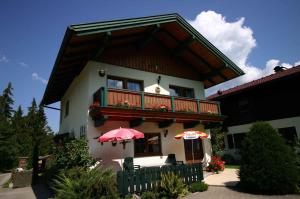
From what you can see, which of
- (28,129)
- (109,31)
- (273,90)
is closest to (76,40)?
(109,31)

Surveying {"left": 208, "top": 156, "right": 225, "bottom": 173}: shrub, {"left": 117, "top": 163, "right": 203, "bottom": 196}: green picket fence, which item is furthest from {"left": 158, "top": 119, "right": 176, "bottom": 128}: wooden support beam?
{"left": 208, "top": 156, "right": 225, "bottom": 173}: shrub

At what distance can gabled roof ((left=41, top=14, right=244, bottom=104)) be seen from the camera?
37.4 feet

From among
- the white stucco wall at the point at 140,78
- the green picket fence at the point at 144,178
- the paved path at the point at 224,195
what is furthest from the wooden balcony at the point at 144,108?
the paved path at the point at 224,195

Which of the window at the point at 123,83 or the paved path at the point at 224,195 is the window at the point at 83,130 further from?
the paved path at the point at 224,195

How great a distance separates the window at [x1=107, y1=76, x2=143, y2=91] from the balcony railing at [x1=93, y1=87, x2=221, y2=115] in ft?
5.49

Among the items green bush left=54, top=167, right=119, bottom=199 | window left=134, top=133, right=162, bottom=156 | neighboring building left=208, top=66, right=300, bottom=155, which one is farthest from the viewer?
neighboring building left=208, top=66, right=300, bottom=155

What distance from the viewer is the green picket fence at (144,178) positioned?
8.50 metres

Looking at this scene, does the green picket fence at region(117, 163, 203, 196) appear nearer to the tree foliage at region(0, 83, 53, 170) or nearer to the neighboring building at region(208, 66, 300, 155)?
the neighboring building at region(208, 66, 300, 155)

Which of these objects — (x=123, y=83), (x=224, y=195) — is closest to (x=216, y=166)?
(x=224, y=195)

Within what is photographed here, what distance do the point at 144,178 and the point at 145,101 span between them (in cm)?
475

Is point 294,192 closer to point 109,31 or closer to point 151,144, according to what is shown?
point 151,144

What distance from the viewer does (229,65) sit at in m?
16.3

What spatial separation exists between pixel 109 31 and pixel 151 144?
22.8 ft

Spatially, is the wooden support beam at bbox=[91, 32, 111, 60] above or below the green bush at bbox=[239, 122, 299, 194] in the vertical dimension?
above
